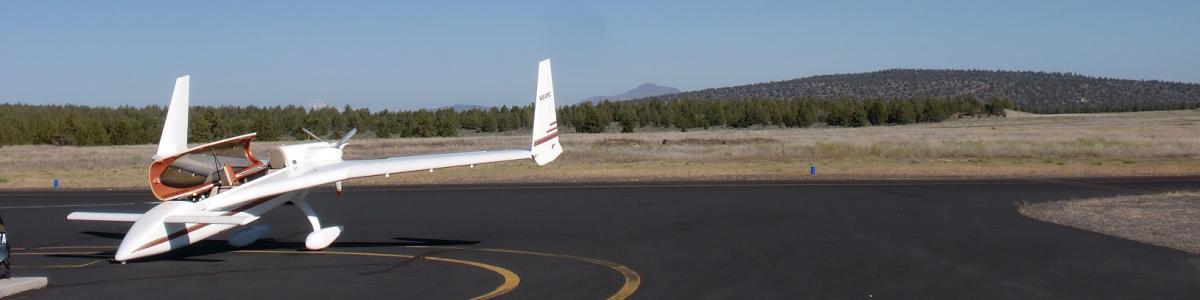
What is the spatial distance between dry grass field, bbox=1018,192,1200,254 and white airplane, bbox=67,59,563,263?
9201mm

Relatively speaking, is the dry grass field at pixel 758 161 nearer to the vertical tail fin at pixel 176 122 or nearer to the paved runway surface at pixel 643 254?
the paved runway surface at pixel 643 254

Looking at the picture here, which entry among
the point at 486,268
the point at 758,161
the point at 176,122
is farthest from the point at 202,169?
the point at 758,161

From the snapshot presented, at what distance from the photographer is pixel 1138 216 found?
20547mm

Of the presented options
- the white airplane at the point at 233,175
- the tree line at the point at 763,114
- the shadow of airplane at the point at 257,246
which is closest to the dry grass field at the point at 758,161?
the shadow of airplane at the point at 257,246

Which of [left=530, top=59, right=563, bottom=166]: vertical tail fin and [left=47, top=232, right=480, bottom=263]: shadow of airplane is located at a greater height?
[left=530, top=59, right=563, bottom=166]: vertical tail fin

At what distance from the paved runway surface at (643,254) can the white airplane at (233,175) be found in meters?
0.46

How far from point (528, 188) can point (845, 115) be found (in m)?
84.3

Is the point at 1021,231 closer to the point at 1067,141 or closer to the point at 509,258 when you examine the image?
the point at 509,258

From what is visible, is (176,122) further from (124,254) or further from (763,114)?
(763,114)

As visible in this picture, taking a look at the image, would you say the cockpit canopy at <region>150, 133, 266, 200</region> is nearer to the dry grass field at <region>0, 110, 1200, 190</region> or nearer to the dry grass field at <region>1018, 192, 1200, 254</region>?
the dry grass field at <region>1018, 192, 1200, 254</region>

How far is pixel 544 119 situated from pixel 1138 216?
11568mm

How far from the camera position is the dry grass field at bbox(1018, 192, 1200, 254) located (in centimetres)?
1717

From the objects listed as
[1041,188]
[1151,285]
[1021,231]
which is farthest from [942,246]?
[1041,188]

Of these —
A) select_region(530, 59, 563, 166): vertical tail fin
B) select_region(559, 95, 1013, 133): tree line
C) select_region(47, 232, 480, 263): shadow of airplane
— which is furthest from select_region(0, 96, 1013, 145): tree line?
select_region(530, 59, 563, 166): vertical tail fin
